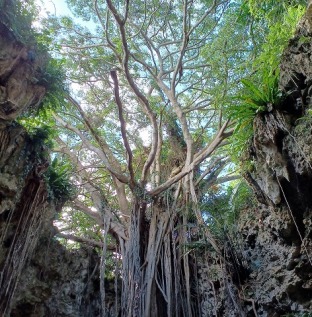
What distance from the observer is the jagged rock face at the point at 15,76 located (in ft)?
13.0

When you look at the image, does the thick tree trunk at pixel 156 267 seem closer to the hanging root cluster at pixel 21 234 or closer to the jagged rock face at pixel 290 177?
the jagged rock face at pixel 290 177

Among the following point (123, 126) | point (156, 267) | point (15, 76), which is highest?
point (15, 76)

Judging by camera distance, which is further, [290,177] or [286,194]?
[286,194]

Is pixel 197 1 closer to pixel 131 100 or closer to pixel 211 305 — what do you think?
pixel 131 100

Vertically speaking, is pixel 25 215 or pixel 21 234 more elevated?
pixel 25 215

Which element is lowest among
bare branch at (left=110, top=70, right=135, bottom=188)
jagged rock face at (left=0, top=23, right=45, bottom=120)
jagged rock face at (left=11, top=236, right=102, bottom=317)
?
jagged rock face at (left=11, top=236, right=102, bottom=317)

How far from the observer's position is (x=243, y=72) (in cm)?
533

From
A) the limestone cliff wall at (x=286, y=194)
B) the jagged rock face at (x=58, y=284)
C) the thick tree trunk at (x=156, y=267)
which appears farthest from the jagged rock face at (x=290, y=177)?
the jagged rock face at (x=58, y=284)

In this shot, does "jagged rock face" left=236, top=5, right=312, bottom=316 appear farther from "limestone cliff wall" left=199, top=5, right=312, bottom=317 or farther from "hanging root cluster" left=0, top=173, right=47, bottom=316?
"hanging root cluster" left=0, top=173, right=47, bottom=316

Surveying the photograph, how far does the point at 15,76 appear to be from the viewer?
4.12 meters

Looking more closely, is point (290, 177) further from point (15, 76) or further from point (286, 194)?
point (15, 76)

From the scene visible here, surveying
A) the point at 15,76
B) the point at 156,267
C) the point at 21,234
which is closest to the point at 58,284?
the point at 21,234

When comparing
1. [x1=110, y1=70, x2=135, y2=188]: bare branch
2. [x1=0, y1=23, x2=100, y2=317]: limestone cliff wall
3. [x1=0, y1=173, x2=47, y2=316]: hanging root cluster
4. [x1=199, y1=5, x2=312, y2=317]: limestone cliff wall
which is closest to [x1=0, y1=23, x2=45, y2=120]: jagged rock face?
[x1=0, y1=23, x2=100, y2=317]: limestone cliff wall

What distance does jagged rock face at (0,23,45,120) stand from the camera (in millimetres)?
3977
